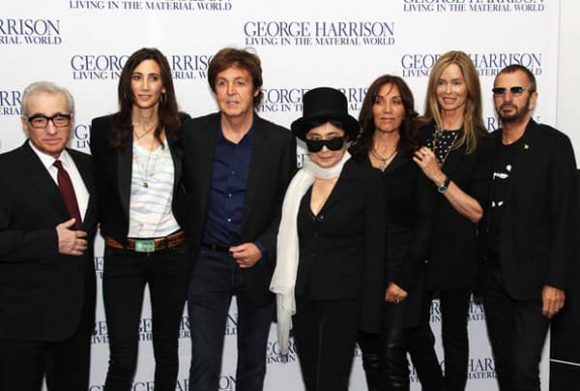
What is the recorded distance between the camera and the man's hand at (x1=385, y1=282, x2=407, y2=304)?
10.9 feet

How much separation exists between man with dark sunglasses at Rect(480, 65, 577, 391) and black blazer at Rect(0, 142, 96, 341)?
6.77ft

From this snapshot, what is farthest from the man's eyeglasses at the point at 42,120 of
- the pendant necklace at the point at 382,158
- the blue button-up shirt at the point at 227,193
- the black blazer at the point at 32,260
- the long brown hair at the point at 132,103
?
the pendant necklace at the point at 382,158

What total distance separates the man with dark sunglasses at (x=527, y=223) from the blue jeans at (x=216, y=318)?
1.23 meters

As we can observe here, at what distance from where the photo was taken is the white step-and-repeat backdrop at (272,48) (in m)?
4.04

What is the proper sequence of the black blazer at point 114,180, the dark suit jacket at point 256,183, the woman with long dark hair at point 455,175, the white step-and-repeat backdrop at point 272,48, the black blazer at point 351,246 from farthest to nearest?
the white step-and-repeat backdrop at point 272,48, the woman with long dark hair at point 455,175, the dark suit jacket at point 256,183, the black blazer at point 114,180, the black blazer at point 351,246

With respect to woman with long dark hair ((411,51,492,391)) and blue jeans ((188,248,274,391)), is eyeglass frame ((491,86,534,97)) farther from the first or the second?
blue jeans ((188,248,274,391))

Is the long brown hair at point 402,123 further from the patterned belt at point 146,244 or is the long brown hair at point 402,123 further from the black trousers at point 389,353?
the patterned belt at point 146,244

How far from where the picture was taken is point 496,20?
442 centimetres

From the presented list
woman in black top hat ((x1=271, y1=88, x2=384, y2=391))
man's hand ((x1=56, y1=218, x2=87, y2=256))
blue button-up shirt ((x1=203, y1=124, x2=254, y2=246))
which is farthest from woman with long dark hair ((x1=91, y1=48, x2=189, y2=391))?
woman in black top hat ((x1=271, y1=88, x2=384, y2=391))

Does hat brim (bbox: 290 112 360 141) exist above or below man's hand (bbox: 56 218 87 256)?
above

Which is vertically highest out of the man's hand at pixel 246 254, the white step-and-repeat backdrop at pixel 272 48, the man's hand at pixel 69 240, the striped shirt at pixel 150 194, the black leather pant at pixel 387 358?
the white step-and-repeat backdrop at pixel 272 48

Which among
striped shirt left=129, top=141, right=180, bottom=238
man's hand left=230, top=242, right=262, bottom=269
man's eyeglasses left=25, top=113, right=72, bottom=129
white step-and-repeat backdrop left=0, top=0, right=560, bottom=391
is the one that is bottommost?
man's hand left=230, top=242, right=262, bottom=269

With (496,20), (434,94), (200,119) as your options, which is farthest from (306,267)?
(496,20)

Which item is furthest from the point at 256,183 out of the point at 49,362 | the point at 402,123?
→ the point at 49,362
